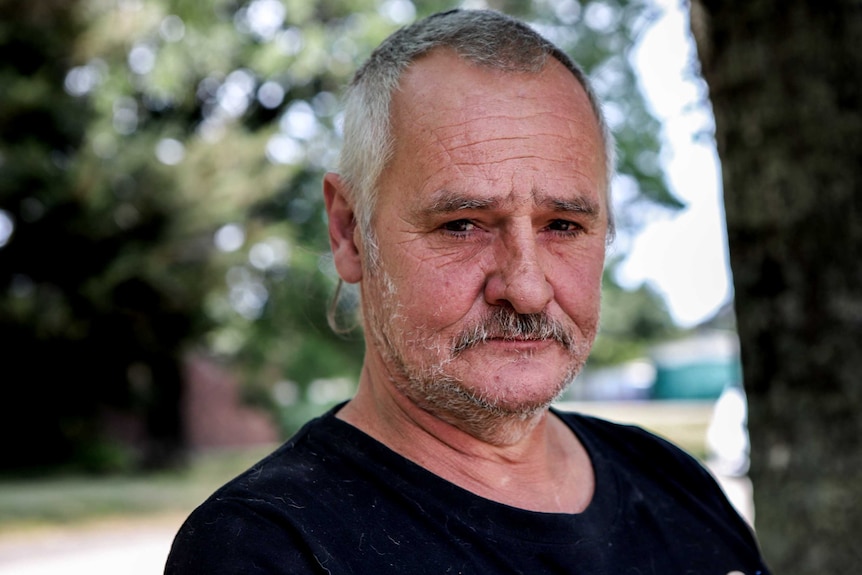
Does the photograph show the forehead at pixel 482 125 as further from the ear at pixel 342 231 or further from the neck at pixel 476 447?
the neck at pixel 476 447

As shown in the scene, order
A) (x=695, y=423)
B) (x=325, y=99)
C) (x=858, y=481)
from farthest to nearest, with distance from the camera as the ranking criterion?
(x=695, y=423) < (x=325, y=99) < (x=858, y=481)

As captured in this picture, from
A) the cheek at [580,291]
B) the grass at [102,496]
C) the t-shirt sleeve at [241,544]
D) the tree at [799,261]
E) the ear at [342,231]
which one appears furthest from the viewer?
the grass at [102,496]

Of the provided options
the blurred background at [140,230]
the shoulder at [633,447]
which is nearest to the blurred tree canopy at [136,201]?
the blurred background at [140,230]

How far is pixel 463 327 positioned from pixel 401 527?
0.34 m

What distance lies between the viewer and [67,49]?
1470 cm

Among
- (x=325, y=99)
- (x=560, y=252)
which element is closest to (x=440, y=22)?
(x=560, y=252)

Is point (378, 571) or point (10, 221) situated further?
point (10, 221)

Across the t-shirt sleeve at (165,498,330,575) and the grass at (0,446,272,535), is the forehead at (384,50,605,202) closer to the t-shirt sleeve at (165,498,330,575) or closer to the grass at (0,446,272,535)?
the t-shirt sleeve at (165,498,330,575)

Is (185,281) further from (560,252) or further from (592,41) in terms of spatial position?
(560,252)

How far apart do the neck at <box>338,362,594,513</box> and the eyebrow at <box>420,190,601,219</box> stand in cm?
36

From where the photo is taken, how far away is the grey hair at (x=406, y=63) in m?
1.66

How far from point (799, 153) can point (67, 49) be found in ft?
45.8

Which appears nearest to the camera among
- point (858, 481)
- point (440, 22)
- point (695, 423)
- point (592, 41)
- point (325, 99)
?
point (440, 22)

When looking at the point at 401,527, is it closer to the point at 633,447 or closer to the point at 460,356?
the point at 460,356
